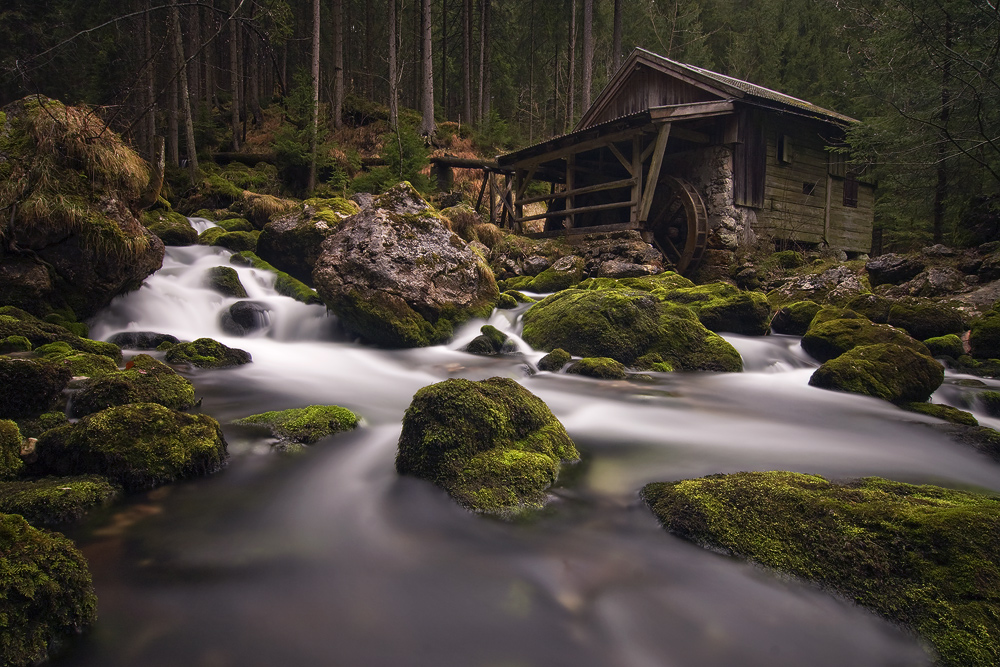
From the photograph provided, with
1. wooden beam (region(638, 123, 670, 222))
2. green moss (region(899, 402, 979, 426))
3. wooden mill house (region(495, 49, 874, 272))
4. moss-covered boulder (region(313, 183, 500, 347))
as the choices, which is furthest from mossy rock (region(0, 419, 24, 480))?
wooden beam (region(638, 123, 670, 222))

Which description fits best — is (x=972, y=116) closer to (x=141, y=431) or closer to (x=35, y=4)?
(x=141, y=431)

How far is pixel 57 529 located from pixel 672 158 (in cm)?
1654

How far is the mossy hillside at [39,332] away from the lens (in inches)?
226

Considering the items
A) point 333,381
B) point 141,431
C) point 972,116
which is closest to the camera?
point 141,431

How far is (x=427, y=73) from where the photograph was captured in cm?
2248

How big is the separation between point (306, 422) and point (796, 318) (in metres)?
9.14

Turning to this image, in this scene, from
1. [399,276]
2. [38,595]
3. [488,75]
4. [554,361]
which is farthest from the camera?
[488,75]

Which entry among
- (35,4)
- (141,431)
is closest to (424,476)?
(141,431)

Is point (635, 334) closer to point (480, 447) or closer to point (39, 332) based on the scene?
point (480, 447)

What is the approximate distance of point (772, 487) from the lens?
9.41 feet

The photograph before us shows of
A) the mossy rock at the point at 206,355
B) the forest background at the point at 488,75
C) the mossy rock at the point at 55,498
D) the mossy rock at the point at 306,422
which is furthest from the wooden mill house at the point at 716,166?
the mossy rock at the point at 55,498

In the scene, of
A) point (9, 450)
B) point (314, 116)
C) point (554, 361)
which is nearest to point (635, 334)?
point (554, 361)

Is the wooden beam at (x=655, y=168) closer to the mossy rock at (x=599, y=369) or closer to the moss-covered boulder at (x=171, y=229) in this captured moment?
the mossy rock at (x=599, y=369)

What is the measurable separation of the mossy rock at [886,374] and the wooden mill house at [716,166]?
27.3 feet
